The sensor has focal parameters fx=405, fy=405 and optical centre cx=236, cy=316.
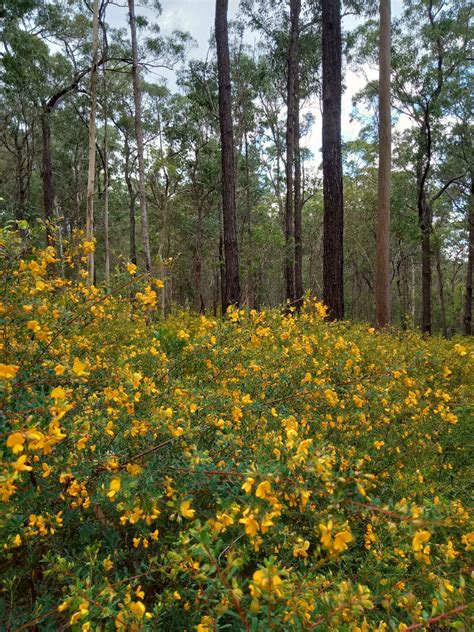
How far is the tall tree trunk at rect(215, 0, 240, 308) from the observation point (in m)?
7.84

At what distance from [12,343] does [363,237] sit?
27.2 metres

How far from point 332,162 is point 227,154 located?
2.33 metres

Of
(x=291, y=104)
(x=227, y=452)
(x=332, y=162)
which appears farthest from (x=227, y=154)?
(x=227, y=452)

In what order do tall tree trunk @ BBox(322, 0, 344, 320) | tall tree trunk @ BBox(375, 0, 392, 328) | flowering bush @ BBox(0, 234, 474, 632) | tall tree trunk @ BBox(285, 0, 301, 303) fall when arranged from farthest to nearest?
tall tree trunk @ BBox(285, 0, 301, 303), tall tree trunk @ BBox(375, 0, 392, 328), tall tree trunk @ BBox(322, 0, 344, 320), flowering bush @ BBox(0, 234, 474, 632)

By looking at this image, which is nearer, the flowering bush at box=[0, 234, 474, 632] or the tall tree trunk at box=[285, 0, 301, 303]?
the flowering bush at box=[0, 234, 474, 632]

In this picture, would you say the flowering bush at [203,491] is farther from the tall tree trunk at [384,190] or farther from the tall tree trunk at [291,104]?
the tall tree trunk at [291,104]

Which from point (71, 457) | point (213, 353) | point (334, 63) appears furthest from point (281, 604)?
point (334, 63)

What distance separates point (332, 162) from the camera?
6625 mm

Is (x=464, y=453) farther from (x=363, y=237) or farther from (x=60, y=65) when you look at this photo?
(x=363, y=237)

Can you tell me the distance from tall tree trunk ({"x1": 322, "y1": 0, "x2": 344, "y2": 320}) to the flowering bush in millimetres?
3884

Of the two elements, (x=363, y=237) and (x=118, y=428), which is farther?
(x=363, y=237)

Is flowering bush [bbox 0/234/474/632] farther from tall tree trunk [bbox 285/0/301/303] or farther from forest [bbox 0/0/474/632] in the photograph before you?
tall tree trunk [bbox 285/0/301/303]

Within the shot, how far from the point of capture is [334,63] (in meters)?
6.47

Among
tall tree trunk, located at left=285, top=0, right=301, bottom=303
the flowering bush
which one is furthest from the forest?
tall tree trunk, located at left=285, top=0, right=301, bottom=303
